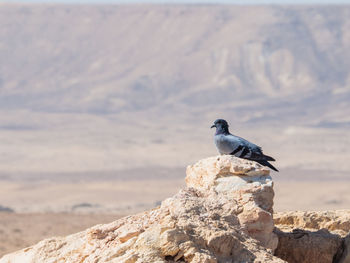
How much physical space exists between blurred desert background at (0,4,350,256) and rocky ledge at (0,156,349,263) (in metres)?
14.9

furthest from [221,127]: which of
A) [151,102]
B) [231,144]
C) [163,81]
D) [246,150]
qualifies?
[163,81]

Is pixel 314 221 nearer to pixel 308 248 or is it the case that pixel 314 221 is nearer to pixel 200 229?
pixel 308 248

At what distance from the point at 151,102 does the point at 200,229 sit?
99.7 metres

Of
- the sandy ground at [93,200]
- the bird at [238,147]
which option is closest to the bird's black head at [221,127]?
the bird at [238,147]

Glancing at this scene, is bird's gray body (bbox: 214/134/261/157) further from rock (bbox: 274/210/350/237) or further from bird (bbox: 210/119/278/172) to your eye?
rock (bbox: 274/210/350/237)

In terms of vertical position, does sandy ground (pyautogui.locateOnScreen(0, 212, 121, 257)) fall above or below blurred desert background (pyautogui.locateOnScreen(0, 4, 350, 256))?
below

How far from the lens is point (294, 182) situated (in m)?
51.0

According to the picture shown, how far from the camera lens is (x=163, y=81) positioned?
111938mm

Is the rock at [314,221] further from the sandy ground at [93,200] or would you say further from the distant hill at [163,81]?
the distant hill at [163,81]

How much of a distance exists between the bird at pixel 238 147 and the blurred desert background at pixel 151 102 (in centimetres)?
1456

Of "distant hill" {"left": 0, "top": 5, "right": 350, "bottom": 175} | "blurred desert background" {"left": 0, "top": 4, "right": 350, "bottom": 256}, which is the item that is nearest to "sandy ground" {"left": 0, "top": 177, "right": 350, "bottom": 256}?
"blurred desert background" {"left": 0, "top": 4, "right": 350, "bottom": 256}

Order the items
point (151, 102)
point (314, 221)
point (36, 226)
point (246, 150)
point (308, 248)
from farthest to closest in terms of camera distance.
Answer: point (151, 102) → point (36, 226) → point (314, 221) → point (246, 150) → point (308, 248)

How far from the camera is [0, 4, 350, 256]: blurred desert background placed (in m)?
45.4

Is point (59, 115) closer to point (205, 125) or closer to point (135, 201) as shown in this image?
point (205, 125)
